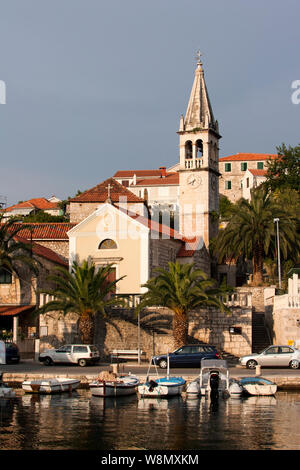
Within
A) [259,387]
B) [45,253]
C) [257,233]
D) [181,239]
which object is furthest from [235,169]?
[259,387]

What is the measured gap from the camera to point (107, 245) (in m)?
48.8

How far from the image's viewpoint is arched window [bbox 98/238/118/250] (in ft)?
159

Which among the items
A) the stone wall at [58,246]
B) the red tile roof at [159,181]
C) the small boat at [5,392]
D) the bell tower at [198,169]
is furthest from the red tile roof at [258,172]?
the small boat at [5,392]

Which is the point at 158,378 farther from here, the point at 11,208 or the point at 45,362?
the point at 11,208

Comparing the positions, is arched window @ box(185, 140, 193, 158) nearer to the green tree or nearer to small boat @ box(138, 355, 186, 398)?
the green tree

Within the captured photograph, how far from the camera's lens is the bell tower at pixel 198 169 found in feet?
197

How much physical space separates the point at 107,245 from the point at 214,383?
69.3 ft

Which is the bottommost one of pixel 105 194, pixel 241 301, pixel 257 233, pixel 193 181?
pixel 241 301

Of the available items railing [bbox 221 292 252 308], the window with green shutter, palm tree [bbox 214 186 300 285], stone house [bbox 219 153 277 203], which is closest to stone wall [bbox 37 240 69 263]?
the window with green shutter

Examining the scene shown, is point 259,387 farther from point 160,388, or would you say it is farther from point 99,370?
point 99,370

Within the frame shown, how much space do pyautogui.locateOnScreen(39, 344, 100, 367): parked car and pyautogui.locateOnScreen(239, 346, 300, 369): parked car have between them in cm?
851

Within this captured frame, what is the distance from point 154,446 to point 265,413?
6626 mm
